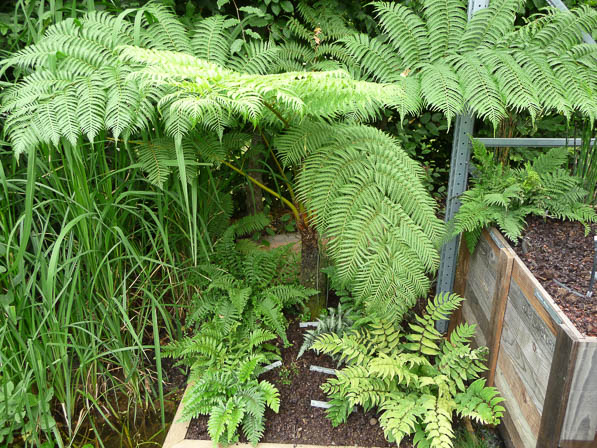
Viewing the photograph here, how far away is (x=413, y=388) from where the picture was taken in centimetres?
189

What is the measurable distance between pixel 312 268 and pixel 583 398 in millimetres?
1254

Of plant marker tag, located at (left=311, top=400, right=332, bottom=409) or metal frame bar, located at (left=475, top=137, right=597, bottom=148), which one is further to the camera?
metal frame bar, located at (left=475, top=137, right=597, bottom=148)

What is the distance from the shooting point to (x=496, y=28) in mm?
2000

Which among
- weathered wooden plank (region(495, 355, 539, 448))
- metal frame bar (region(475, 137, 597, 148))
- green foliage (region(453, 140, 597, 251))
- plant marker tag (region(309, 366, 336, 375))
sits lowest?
plant marker tag (region(309, 366, 336, 375))

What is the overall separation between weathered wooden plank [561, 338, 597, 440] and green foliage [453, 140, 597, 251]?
0.56 m

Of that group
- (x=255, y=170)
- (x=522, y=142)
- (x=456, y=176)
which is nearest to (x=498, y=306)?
(x=456, y=176)

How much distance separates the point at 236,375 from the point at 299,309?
0.58 m

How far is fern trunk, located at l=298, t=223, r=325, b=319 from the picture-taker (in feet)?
7.32

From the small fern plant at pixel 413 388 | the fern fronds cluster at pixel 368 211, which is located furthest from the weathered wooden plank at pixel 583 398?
the fern fronds cluster at pixel 368 211

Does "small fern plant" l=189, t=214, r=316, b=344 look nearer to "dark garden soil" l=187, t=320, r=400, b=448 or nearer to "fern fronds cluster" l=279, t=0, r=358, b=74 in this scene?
"dark garden soil" l=187, t=320, r=400, b=448

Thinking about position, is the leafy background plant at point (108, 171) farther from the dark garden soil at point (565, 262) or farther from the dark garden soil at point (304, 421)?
the dark garden soil at point (304, 421)

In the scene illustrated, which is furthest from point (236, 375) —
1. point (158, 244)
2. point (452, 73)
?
point (452, 73)

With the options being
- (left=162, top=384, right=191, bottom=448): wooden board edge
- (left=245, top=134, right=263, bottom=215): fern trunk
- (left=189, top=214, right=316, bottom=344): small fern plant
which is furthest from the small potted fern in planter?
(left=162, top=384, right=191, bottom=448): wooden board edge

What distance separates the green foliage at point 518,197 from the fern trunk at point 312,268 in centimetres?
66
